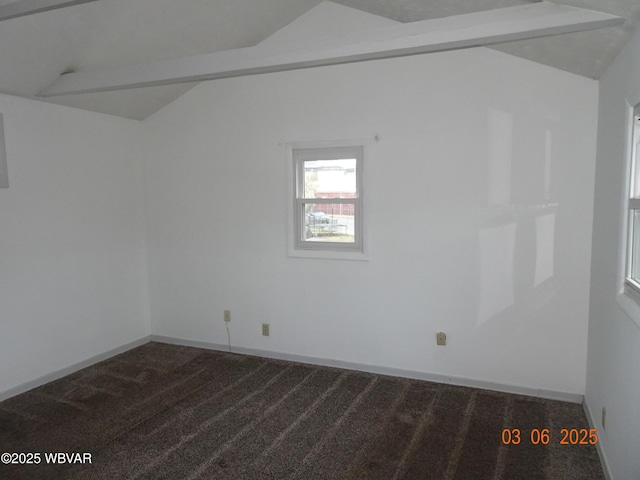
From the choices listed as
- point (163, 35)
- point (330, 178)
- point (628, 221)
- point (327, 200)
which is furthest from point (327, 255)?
point (628, 221)

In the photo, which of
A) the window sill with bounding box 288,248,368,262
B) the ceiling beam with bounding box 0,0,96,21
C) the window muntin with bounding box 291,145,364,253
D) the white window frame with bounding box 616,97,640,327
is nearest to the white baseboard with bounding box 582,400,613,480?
the white window frame with bounding box 616,97,640,327

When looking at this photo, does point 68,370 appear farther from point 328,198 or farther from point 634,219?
point 634,219

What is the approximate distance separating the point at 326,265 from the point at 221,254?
1.13 metres

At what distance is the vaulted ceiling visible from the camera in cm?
281

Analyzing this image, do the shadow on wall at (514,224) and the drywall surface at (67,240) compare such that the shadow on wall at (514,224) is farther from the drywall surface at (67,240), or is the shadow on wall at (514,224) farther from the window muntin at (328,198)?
the drywall surface at (67,240)

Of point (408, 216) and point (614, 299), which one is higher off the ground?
point (408, 216)

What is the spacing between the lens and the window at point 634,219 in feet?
7.29

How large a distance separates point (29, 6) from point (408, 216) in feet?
9.30

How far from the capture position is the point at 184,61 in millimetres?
3055

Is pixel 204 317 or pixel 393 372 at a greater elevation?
pixel 204 317

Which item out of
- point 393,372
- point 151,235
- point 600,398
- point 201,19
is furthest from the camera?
point 151,235

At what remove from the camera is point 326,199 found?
163 inches

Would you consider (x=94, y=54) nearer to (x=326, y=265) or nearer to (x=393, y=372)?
(x=326, y=265)

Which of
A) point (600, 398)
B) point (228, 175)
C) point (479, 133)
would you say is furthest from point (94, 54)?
point (600, 398)
